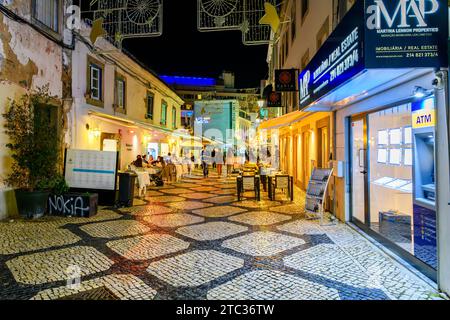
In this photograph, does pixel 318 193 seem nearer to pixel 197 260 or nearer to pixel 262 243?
pixel 262 243

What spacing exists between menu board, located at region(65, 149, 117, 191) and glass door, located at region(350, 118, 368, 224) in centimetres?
676

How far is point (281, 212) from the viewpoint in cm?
816

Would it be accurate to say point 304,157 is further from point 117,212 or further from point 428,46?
point 428,46

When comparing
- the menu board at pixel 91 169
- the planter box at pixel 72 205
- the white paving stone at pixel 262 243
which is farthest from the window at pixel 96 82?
the white paving stone at pixel 262 243

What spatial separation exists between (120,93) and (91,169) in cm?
671

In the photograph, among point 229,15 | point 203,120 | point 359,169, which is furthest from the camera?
point 203,120

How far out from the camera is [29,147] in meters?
7.21

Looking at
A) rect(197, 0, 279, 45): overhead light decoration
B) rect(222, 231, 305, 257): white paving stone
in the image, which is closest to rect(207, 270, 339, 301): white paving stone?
rect(222, 231, 305, 257): white paving stone

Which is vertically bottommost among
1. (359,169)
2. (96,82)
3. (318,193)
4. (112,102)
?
(318,193)

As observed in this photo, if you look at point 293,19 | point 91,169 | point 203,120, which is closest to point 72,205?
point 91,169

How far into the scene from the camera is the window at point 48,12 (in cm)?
844

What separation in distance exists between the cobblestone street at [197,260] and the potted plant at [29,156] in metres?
0.60

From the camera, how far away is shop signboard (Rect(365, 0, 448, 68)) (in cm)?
337

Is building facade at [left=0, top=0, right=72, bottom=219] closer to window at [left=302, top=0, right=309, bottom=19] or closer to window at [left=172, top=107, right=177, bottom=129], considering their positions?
window at [left=302, top=0, right=309, bottom=19]
